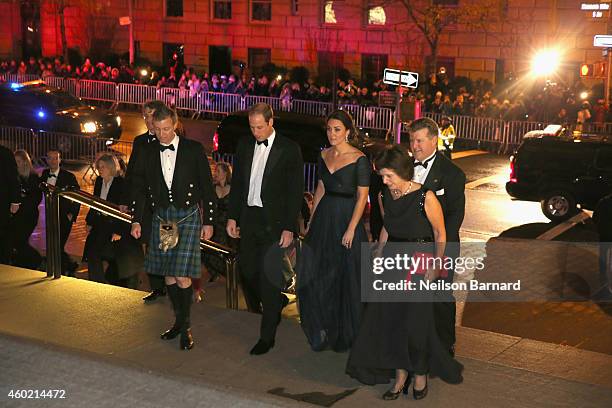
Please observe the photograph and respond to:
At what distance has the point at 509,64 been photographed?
1362 inches

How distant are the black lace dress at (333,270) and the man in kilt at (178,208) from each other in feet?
2.86

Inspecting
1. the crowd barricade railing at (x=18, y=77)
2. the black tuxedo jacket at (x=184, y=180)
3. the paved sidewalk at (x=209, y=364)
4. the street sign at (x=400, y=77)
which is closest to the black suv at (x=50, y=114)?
the street sign at (x=400, y=77)

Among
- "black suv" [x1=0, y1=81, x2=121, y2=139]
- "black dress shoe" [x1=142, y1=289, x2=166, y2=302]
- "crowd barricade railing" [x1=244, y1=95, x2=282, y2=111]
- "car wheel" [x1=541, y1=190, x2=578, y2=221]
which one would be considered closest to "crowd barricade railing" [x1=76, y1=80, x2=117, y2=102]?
"crowd barricade railing" [x1=244, y1=95, x2=282, y2=111]

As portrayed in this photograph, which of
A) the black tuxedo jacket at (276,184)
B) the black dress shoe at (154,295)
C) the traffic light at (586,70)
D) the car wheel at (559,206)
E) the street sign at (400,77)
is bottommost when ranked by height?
the car wheel at (559,206)

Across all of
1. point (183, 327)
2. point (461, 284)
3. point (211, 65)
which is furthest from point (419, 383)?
point (211, 65)

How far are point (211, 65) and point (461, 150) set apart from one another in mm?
17235

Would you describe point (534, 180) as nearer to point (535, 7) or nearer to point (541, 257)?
point (541, 257)

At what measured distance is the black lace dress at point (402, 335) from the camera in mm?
6892

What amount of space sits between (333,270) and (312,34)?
32.1 m

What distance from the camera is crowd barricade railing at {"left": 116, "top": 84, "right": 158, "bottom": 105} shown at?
3431cm

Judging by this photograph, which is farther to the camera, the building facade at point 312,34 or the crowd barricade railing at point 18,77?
the crowd barricade railing at point 18,77

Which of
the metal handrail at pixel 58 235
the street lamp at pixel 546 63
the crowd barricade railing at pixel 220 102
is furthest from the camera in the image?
the street lamp at pixel 546 63

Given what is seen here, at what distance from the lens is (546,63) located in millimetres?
33062

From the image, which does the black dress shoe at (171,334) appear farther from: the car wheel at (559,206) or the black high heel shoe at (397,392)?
the car wheel at (559,206)
